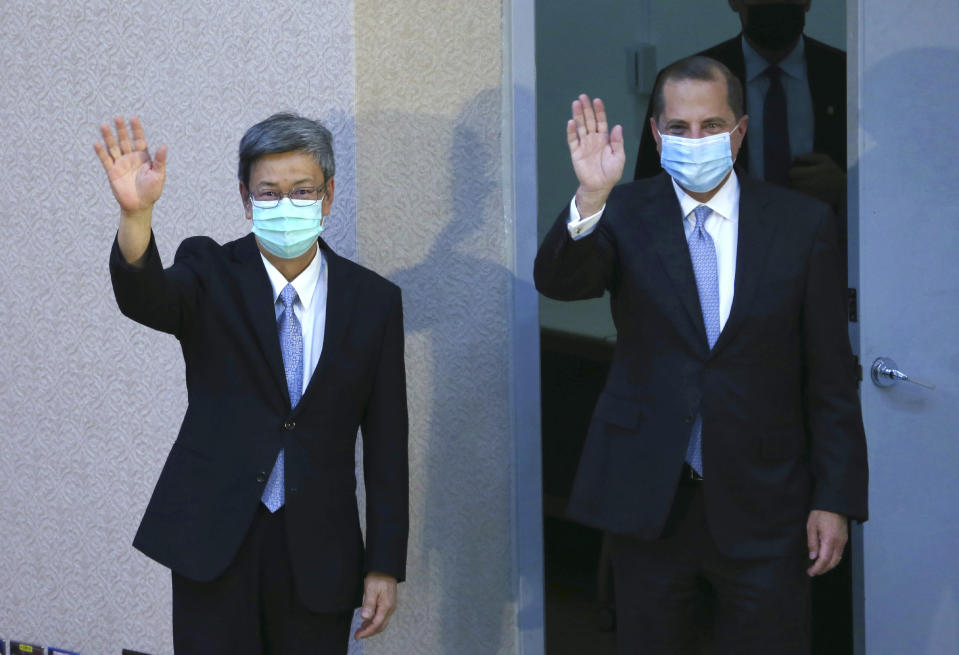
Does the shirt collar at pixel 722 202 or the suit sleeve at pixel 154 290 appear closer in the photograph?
the suit sleeve at pixel 154 290

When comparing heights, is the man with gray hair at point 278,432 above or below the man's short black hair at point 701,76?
below

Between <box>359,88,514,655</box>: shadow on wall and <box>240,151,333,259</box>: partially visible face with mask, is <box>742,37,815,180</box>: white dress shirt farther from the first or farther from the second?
<box>240,151,333,259</box>: partially visible face with mask

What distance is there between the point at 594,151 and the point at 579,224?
0.47 feet

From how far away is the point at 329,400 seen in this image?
237cm

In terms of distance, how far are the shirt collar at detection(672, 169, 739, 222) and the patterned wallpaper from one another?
94cm

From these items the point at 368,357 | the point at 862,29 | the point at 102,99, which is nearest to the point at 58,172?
the point at 102,99

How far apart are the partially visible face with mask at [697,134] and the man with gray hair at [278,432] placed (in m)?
0.66

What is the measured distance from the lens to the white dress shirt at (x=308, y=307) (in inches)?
94.3

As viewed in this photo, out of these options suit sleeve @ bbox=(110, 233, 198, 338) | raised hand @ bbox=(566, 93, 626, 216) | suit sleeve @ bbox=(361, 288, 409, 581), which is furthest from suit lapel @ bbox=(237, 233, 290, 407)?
raised hand @ bbox=(566, 93, 626, 216)

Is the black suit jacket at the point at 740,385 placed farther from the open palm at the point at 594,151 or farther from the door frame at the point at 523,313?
the door frame at the point at 523,313

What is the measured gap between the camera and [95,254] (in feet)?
11.4

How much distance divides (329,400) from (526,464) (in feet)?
2.72

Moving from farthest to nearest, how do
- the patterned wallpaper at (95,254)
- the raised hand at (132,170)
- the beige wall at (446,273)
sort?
the patterned wallpaper at (95,254) → the beige wall at (446,273) → the raised hand at (132,170)

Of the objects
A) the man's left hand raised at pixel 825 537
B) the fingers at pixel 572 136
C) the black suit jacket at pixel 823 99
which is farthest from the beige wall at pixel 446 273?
the man's left hand raised at pixel 825 537
